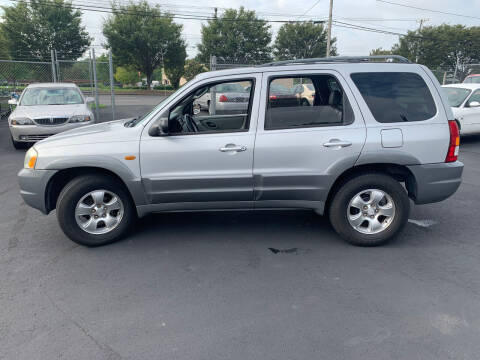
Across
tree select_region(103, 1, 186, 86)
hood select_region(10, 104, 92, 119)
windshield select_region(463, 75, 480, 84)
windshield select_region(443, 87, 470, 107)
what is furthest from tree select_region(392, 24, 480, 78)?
hood select_region(10, 104, 92, 119)

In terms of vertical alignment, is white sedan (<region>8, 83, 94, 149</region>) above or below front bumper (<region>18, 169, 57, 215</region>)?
above

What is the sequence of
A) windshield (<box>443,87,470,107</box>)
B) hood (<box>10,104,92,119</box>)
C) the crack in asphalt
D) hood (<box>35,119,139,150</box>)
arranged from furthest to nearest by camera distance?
windshield (<box>443,87,470,107</box>)
hood (<box>10,104,92,119</box>)
hood (<box>35,119,139,150</box>)
the crack in asphalt

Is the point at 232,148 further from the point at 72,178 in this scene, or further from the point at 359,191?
the point at 72,178

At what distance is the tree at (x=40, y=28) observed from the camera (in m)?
35.0

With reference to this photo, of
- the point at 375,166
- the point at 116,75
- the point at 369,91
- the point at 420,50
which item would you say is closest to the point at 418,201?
the point at 375,166

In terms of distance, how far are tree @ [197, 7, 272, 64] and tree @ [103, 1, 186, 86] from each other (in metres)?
3.21

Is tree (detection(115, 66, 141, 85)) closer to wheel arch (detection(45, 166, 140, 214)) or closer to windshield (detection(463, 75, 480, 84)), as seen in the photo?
windshield (detection(463, 75, 480, 84))

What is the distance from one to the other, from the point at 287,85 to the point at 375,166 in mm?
1304

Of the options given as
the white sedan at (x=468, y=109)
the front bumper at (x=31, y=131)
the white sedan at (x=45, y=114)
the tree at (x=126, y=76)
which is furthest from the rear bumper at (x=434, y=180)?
the tree at (x=126, y=76)

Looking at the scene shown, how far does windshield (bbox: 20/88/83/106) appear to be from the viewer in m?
9.94

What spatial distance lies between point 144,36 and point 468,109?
118ft

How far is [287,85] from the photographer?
4.29m

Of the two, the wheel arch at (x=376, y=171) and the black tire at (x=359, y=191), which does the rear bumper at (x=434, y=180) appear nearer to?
the wheel arch at (x=376, y=171)

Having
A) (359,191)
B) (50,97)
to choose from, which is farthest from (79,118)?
(359,191)
